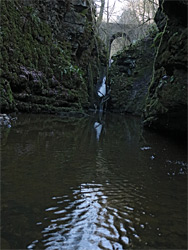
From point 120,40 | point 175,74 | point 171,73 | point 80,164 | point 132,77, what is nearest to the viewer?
point 80,164

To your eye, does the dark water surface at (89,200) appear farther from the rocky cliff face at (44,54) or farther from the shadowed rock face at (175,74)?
the rocky cliff face at (44,54)

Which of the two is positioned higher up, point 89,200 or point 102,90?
point 102,90

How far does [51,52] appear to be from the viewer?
13.8m

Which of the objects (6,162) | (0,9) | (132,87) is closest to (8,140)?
(6,162)

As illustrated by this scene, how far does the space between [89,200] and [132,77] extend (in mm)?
21923

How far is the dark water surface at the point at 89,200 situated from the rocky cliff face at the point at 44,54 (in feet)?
18.5

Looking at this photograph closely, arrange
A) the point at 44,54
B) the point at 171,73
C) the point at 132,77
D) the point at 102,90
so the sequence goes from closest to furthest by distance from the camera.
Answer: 1. the point at 171,73
2. the point at 44,54
3. the point at 102,90
4. the point at 132,77

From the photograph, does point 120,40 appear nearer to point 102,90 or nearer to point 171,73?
point 102,90

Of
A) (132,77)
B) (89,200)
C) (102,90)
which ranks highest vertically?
(132,77)

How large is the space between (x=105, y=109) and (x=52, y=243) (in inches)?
Result: 881

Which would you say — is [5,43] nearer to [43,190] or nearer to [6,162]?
[6,162]

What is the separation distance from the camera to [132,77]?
2309 centimetres

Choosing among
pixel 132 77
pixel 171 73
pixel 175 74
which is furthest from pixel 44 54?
pixel 132 77

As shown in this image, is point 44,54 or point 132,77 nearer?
point 44,54
